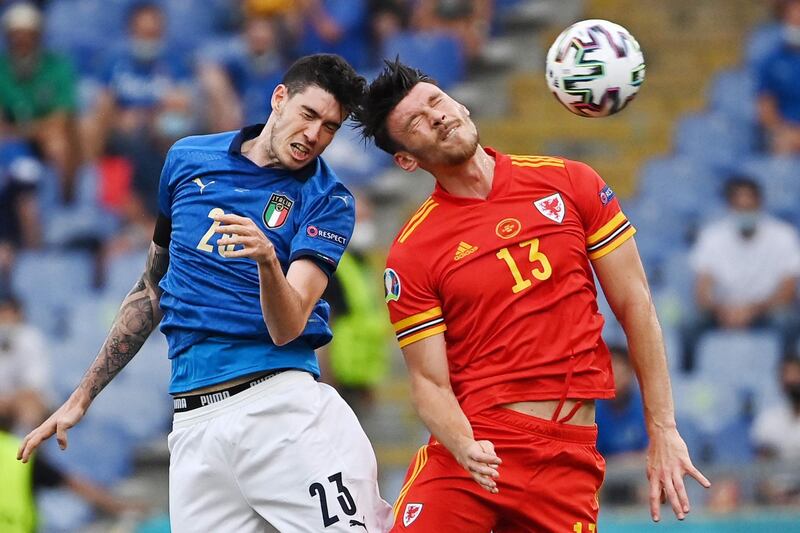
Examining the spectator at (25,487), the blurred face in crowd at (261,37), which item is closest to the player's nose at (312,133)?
the spectator at (25,487)

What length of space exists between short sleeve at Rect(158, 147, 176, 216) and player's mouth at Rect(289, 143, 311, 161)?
20.6 inches

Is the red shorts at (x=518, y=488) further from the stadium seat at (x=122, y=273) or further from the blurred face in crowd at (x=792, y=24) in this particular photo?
the blurred face in crowd at (x=792, y=24)

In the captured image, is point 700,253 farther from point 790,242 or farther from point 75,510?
point 75,510

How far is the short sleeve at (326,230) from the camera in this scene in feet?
17.7

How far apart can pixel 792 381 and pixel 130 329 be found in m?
5.50

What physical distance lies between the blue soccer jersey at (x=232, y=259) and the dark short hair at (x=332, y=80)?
288 mm

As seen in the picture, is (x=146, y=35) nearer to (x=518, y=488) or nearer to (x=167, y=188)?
(x=167, y=188)

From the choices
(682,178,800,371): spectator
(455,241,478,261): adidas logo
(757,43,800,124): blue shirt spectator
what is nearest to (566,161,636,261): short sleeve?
(455,241,478,261): adidas logo

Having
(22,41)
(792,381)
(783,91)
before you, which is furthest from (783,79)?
(22,41)

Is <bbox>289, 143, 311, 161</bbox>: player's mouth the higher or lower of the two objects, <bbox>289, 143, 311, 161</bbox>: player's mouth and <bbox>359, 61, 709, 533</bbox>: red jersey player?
the higher

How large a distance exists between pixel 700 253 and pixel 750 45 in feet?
9.64

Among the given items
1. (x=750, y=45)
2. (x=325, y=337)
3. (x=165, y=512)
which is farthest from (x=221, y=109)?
(x=325, y=337)

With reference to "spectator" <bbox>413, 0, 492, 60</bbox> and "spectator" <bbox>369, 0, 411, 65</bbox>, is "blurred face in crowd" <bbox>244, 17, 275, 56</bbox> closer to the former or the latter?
"spectator" <bbox>369, 0, 411, 65</bbox>

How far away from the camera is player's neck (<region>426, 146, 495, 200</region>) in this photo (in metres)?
5.61
